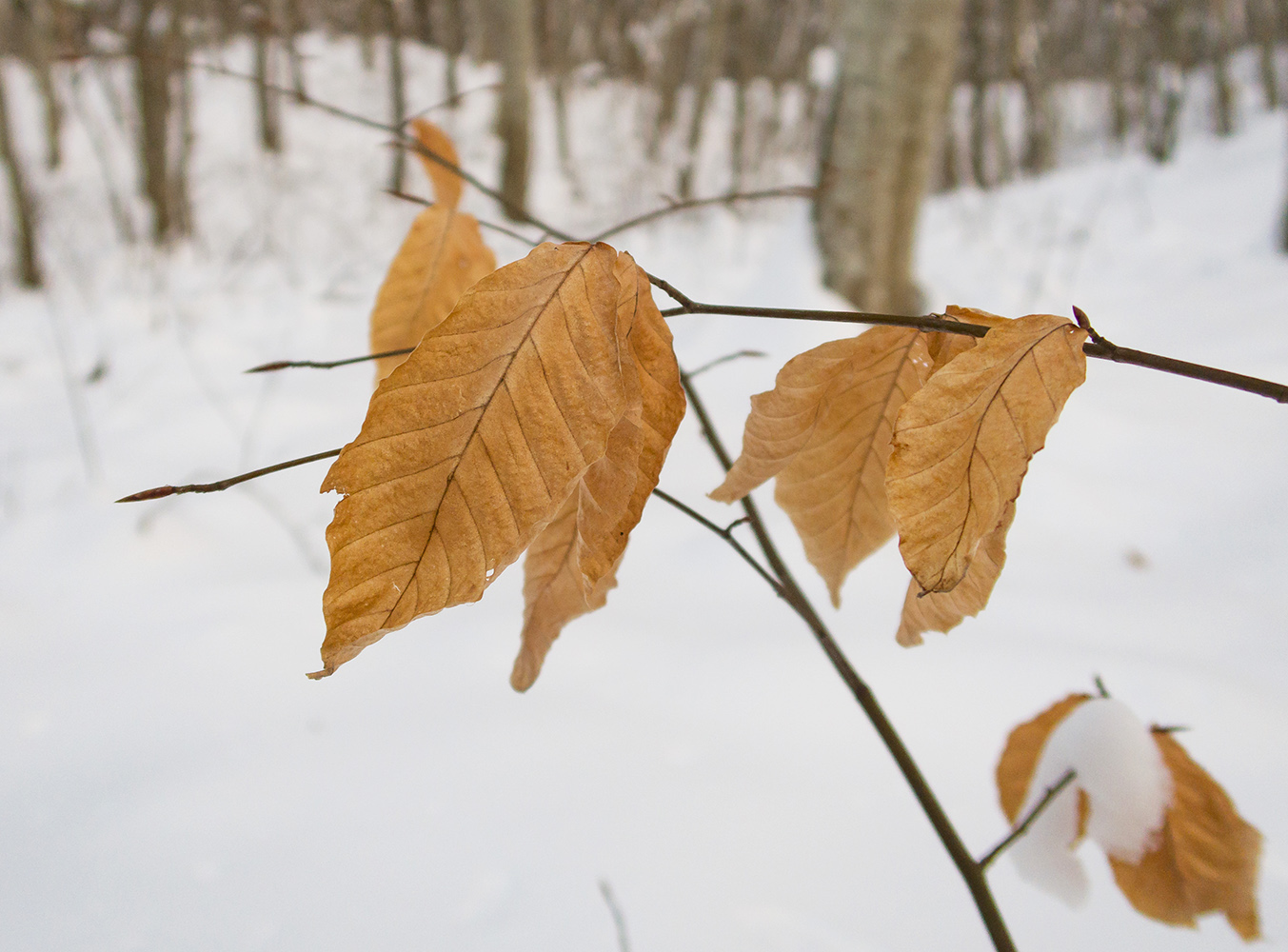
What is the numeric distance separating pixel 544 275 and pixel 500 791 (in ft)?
1.83

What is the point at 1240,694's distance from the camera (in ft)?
2.70

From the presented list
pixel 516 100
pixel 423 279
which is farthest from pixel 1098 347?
pixel 516 100

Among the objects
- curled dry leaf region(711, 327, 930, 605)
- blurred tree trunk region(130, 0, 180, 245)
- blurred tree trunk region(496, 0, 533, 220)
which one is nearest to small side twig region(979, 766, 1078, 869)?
curled dry leaf region(711, 327, 930, 605)

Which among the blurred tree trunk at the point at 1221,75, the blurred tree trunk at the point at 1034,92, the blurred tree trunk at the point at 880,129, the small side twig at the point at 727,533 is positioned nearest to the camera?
the small side twig at the point at 727,533

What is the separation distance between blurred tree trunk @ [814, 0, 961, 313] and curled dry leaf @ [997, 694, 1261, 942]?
191cm

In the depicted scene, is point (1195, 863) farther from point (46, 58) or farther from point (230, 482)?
point (46, 58)

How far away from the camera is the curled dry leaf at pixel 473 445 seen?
0.70 ft

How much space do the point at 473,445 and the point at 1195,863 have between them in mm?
456

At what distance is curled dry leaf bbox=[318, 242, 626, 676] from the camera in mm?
214

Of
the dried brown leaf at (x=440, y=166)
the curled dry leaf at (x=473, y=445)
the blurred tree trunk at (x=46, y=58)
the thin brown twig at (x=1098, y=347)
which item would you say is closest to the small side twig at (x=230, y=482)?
the curled dry leaf at (x=473, y=445)

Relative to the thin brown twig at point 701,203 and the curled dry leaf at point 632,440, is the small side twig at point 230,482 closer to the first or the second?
the curled dry leaf at point 632,440

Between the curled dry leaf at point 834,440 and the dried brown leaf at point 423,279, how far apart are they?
0.19m

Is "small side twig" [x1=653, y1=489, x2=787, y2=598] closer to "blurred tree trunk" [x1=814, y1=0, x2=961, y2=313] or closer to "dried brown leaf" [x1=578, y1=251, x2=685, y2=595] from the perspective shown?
"dried brown leaf" [x1=578, y1=251, x2=685, y2=595]

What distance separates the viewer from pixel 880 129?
2.16 metres
